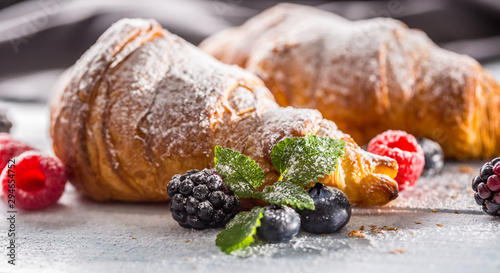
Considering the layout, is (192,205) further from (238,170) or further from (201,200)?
(238,170)

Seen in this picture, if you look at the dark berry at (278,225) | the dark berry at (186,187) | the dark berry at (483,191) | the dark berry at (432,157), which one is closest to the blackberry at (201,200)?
the dark berry at (186,187)

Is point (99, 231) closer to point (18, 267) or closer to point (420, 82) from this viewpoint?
point (18, 267)

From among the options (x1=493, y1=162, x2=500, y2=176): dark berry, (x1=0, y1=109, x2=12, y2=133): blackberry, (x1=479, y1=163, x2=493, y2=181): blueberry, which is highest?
(x1=493, y1=162, x2=500, y2=176): dark berry

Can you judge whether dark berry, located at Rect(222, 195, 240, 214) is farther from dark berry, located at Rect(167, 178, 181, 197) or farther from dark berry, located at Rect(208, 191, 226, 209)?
dark berry, located at Rect(167, 178, 181, 197)

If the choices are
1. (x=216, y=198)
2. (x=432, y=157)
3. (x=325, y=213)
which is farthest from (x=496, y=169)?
(x=216, y=198)

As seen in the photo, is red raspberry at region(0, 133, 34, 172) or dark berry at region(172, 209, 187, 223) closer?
dark berry at region(172, 209, 187, 223)

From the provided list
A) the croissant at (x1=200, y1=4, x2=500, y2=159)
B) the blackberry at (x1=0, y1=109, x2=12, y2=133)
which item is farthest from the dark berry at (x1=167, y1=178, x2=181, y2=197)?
the blackberry at (x1=0, y1=109, x2=12, y2=133)
